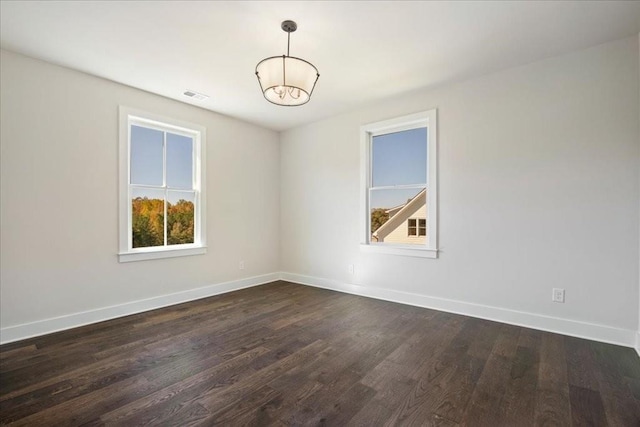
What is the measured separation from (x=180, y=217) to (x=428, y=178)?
3287 mm

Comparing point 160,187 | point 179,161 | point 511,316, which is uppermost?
point 179,161

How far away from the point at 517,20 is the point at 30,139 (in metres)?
4.38

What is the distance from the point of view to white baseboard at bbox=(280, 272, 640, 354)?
2.63 metres

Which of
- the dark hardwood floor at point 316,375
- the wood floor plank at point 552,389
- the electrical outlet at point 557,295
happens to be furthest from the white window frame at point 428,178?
the wood floor plank at point 552,389

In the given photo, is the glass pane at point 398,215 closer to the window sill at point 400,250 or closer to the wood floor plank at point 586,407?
the window sill at point 400,250

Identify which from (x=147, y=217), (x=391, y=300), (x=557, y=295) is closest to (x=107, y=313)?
(x=147, y=217)

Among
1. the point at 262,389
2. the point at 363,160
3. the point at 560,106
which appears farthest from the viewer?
the point at 363,160

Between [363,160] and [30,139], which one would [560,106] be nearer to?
[363,160]

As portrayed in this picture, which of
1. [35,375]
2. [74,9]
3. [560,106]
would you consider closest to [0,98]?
[74,9]

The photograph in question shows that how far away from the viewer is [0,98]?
8.86 ft

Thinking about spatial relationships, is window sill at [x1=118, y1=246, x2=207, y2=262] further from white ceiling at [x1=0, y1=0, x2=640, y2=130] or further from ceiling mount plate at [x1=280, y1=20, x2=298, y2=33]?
ceiling mount plate at [x1=280, y1=20, x2=298, y2=33]

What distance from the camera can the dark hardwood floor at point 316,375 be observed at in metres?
1.73

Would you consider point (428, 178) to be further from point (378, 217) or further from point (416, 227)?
point (378, 217)

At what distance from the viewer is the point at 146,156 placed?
376 cm
